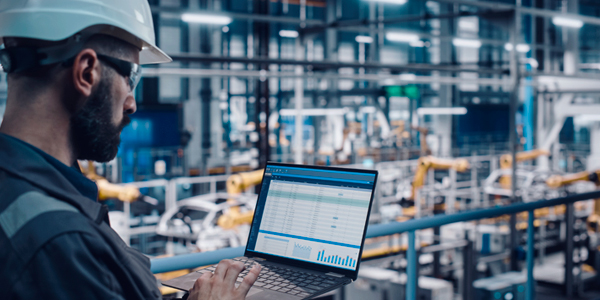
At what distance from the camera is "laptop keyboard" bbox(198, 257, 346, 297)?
125 cm

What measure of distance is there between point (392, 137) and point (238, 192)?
9037 millimetres

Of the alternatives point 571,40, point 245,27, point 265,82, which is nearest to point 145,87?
point 245,27

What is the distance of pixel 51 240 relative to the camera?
77cm

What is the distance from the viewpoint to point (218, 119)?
1556 cm

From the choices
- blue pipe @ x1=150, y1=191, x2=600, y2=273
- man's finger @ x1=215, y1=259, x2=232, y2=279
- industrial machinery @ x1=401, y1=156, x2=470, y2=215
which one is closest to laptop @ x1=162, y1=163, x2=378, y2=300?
man's finger @ x1=215, y1=259, x2=232, y2=279

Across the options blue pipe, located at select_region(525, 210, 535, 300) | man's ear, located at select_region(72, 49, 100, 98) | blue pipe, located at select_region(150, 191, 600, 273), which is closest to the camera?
man's ear, located at select_region(72, 49, 100, 98)

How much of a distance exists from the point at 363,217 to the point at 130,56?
69 centimetres

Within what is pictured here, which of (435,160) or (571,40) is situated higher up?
(571,40)

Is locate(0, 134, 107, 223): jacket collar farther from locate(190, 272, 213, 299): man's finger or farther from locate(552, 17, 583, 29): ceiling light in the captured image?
locate(552, 17, 583, 29): ceiling light

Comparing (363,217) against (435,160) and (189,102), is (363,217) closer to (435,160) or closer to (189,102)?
(435,160)

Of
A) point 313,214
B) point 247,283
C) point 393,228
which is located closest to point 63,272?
point 247,283

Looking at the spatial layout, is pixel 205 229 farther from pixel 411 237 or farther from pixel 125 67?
pixel 125 67

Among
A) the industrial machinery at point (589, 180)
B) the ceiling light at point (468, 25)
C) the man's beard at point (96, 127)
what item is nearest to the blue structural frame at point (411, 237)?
the man's beard at point (96, 127)

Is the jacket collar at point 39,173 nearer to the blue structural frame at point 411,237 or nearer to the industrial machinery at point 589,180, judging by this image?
the blue structural frame at point 411,237
